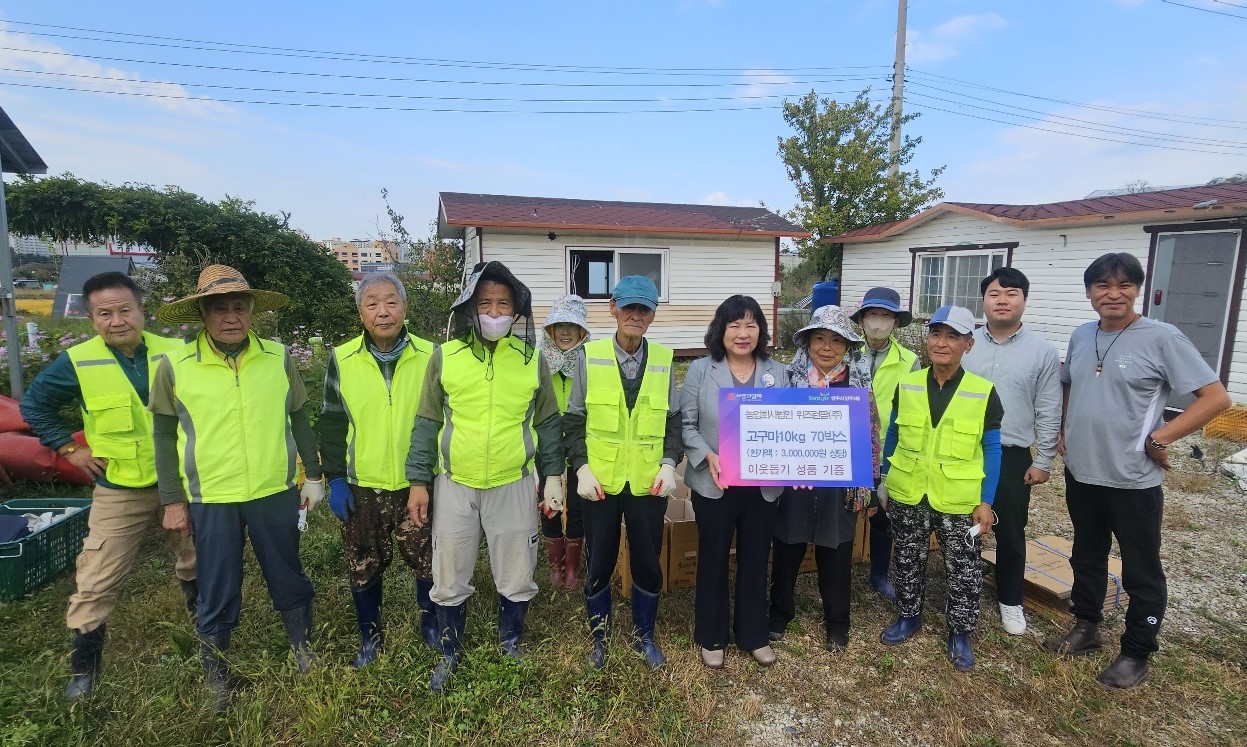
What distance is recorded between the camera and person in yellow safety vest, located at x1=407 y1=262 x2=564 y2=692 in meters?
2.67

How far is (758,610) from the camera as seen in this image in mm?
3100

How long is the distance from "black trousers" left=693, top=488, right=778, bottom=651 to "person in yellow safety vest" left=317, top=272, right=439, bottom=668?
4.52ft

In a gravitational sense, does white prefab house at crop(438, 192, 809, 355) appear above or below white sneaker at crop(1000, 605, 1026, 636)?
above

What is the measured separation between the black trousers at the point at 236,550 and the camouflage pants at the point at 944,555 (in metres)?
3.12

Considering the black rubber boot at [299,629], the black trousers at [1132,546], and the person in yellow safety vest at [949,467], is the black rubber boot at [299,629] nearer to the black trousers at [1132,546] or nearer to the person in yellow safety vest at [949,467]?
the person in yellow safety vest at [949,467]

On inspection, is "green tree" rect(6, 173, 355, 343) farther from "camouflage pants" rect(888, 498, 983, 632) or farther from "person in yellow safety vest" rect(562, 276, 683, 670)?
"camouflage pants" rect(888, 498, 983, 632)

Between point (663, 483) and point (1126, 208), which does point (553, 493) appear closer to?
point (663, 483)

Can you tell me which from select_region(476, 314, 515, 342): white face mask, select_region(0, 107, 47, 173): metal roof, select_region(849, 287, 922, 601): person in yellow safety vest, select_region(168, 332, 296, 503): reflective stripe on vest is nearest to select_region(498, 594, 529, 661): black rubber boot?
select_region(168, 332, 296, 503): reflective stripe on vest

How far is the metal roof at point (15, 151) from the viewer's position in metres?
5.30

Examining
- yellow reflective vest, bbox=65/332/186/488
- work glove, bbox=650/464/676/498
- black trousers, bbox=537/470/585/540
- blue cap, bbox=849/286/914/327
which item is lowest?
black trousers, bbox=537/470/585/540

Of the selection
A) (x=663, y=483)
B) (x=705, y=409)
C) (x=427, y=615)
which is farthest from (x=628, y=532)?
(x=427, y=615)

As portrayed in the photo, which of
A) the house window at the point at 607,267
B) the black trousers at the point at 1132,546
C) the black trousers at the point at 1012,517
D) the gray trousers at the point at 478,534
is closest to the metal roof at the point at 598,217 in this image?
the house window at the point at 607,267

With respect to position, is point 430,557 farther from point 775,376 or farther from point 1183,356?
point 1183,356

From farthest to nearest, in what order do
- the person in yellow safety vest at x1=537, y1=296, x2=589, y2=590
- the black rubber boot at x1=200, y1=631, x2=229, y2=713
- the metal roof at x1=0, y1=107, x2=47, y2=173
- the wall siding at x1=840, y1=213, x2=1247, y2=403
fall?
the wall siding at x1=840, y1=213, x2=1247, y2=403
the metal roof at x1=0, y1=107, x2=47, y2=173
the person in yellow safety vest at x1=537, y1=296, x2=589, y2=590
the black rubber boot at x1=200, y1=631, x2=229, y2=713
